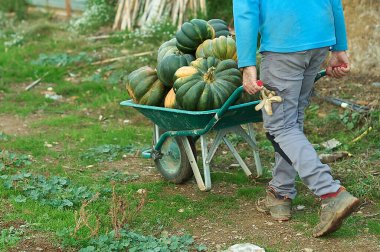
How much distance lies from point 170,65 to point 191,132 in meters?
0.55

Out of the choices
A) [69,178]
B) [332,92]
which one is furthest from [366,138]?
[69,178]

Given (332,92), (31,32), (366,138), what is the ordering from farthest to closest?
(31,32) < (332,92) < (366,138)

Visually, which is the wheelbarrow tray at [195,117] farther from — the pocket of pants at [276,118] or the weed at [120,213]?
the weed at [120,213]

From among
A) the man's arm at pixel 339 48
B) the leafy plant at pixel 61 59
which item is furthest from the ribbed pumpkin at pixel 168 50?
the leafy plant at pixel 61 59

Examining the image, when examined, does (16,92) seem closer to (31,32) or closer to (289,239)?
(31,32)

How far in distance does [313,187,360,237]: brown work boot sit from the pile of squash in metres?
1.17

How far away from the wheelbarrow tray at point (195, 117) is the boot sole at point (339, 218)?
1032mm

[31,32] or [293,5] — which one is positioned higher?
[293,5]

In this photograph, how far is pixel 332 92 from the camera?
850 cm

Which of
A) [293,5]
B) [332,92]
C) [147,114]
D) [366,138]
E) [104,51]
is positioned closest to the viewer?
[293,5]

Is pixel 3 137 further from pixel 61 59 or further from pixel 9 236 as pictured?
pixel 61 59

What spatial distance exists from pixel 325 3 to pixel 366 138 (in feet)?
8.67

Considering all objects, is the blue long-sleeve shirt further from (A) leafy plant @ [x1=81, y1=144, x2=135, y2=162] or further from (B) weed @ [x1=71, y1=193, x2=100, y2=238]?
(A) leafy plant @ [x1=81, y1=144, x2=135, y2=162]

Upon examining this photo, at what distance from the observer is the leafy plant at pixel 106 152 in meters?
7.09
